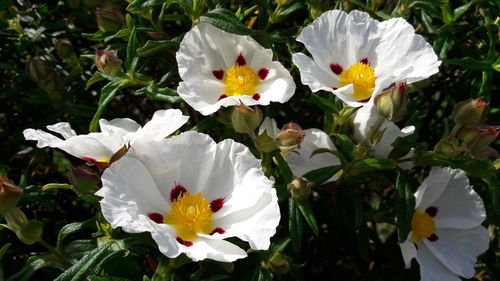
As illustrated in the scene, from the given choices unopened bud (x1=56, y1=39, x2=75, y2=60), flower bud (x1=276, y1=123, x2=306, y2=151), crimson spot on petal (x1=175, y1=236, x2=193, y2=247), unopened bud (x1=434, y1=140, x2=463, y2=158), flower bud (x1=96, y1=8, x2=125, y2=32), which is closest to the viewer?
crimson spot on petal (x1=175, y1=236, x2=193, y2=247)

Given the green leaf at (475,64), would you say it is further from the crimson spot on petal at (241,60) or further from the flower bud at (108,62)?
the flower bud at (108,62)

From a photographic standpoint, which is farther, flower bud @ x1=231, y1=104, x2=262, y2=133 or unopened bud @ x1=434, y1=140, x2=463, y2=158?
unopened bud @ x1=434, y1=140, x2=463, y2=158

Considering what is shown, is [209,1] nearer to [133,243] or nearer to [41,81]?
[41,81]

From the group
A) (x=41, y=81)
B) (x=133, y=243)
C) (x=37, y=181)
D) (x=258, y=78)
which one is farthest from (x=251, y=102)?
(x=37, y=181)

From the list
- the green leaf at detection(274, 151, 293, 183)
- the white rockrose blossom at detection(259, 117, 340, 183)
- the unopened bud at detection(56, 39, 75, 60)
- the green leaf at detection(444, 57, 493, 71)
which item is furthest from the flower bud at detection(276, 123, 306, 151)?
the unopened bud at detection(56, 39, 75, 60)

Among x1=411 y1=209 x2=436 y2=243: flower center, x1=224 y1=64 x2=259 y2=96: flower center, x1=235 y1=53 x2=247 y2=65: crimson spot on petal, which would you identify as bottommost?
x1=411 y1=209 x2=436 y2=243: flower center

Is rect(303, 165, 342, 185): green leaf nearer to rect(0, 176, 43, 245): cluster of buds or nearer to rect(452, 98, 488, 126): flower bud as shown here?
rect(452, 98, 488, 126): flower bud
